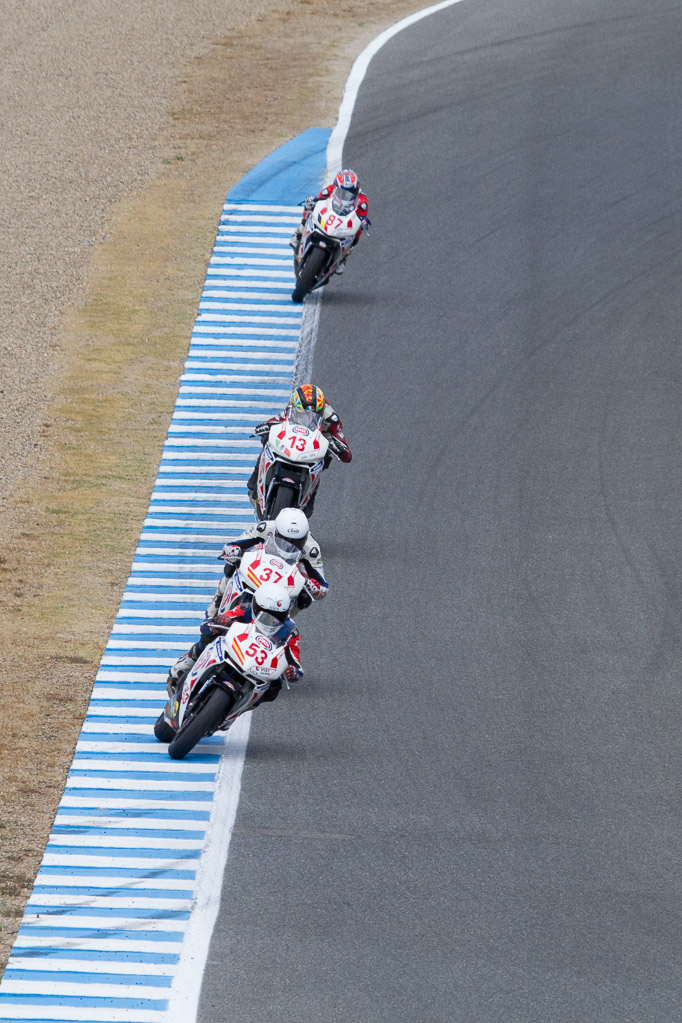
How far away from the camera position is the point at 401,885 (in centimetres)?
977

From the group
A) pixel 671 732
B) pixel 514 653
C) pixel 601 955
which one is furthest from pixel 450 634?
pixel 601 955

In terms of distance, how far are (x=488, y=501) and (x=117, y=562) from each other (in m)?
4.20

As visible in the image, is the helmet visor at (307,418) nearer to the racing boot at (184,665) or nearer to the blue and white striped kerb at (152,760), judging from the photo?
the blue and white striped kerb at (152,760)

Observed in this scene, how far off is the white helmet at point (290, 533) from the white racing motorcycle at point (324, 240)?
7.78m

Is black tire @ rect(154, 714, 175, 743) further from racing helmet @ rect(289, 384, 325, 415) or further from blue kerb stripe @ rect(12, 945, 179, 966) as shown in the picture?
racing helmet @ rect(289, 384, 325, 415)

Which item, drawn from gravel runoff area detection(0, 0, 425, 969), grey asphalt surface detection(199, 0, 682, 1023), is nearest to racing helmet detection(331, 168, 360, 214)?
grey asphalt surface detection(199, 0, 682, 1023)

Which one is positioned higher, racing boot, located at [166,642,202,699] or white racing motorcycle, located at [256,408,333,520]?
white racing motorcycle, located at [256,408,333,520]

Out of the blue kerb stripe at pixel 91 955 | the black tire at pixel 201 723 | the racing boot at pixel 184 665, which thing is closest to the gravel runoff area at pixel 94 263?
the blue kerb stripe at pixel 91 955

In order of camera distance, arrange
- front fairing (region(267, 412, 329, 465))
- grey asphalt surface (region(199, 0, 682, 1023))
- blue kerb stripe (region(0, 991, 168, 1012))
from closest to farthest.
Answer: blue kerb stripe (region(0, 991, 168, 1012)) < grey asphalt surface (region(199, 0, 682, 1023)) < front fairing (region(267, 412, 329, 465))

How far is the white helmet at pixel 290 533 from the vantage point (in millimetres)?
10930

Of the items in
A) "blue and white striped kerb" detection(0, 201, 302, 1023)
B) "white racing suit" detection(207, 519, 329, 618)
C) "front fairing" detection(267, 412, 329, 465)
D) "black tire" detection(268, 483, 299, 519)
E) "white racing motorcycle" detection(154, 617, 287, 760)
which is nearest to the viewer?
"blue and white striped kerb" detection(0, 201, 302, 1023)

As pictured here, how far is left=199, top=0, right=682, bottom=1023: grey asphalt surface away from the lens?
9.27 metres

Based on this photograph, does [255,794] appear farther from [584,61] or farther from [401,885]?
[584,61]

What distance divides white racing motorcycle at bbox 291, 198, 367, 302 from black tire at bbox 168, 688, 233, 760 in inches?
348
